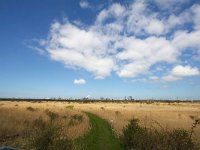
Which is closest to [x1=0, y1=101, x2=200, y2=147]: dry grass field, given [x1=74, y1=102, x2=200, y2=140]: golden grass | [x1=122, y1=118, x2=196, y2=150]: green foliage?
[x1=74, y1=102, x2=200, y2=140]: golden grass

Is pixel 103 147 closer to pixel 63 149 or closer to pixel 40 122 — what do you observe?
pixel 63 149

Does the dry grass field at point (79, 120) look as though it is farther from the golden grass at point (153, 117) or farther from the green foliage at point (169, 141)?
the green foliage at point (169, 141)

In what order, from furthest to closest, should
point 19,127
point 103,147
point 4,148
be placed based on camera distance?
1. point 19,127
2. point 103,147
3. point 4,148

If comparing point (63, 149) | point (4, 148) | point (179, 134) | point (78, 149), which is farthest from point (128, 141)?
point (4, 148)

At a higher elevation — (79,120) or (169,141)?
(79,120)

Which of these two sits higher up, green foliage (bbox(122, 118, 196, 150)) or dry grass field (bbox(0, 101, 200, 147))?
dry grass field (bbox(0, 101, 200, 147))

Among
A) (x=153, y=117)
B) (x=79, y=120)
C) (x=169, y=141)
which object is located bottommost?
(x=169, y=141)

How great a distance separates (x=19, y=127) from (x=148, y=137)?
12.9 m

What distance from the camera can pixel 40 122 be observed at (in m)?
25.7

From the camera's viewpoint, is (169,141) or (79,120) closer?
(169,141)

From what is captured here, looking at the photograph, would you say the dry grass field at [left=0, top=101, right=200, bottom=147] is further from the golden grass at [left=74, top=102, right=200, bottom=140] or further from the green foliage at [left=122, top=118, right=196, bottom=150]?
the green foliage at [left=122, top=118, right=196, bottom=150]

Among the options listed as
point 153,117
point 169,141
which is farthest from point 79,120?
point 169,141

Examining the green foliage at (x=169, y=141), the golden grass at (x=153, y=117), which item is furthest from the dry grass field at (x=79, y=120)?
the green foliage at (x=169, y=141)

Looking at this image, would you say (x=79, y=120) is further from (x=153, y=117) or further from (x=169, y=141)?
(x=169, y=141)
